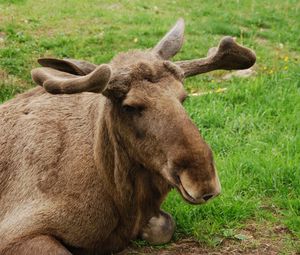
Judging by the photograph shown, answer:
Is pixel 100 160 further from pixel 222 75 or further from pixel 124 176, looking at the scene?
pixel 222 75

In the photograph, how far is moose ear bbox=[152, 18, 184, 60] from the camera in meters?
5.35

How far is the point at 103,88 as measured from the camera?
4449mm

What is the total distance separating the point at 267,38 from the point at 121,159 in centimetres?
860

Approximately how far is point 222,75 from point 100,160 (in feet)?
17.4

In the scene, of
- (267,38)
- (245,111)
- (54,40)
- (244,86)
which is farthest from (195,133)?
(267,38)

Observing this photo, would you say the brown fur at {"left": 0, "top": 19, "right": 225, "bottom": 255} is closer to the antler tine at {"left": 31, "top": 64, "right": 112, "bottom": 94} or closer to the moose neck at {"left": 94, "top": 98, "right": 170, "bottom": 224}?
the moose neck at {"left": 94, "top": 98, "right": 170, "bottom": 224}

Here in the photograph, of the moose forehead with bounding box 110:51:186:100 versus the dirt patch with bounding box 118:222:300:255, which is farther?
the dirt patch with bounding box 118:222:300:255

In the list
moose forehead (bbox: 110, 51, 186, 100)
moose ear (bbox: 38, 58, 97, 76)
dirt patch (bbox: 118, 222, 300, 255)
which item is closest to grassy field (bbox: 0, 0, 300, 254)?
dirt patch (bbox: 118, 222, 300, 255)

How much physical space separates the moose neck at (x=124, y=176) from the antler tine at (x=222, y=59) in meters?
0.71

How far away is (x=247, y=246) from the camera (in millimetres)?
5578

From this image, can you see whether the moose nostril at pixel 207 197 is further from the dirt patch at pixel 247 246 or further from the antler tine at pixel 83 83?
the dirt patch at pixel 247 246

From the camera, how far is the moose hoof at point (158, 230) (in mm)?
5598

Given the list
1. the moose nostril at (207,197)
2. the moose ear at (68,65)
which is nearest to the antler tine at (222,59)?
the moose ear at (68,65)

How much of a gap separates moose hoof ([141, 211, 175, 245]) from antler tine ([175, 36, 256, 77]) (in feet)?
4.09
